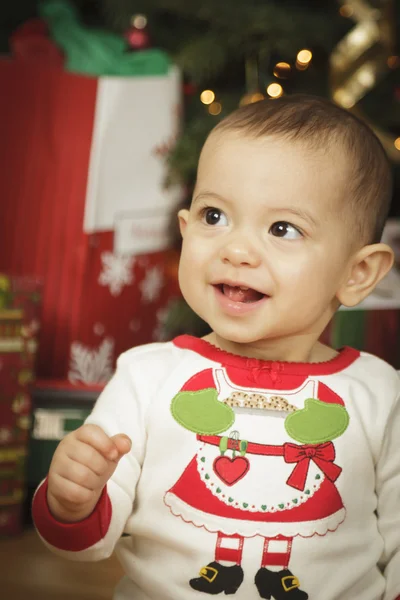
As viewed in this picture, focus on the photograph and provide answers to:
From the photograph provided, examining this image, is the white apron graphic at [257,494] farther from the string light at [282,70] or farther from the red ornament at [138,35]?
the red ornament at [138,35]

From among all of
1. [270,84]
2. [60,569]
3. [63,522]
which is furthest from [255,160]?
[270,84]

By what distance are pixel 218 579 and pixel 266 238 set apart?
1.28ft

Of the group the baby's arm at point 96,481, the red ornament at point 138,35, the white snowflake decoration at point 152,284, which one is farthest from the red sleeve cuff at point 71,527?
the red ornament at point 138,35

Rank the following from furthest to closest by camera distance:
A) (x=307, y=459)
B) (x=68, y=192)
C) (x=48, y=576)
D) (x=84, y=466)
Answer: (x=68, y=192) → (x=48, y=576) → (x=307, y=459) → (x=84, y=466)

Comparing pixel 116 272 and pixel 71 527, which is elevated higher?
pixel 116 272

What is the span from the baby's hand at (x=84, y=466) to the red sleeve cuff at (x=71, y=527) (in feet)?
0.07

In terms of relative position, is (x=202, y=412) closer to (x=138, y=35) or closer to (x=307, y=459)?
(x=307, y=459)

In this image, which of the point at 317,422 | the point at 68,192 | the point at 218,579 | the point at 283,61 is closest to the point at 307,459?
the point at 317,422

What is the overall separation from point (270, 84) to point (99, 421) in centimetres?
109

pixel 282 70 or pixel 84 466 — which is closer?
pixel 84 466

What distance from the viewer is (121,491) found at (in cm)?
76

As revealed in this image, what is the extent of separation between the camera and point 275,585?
729 mm

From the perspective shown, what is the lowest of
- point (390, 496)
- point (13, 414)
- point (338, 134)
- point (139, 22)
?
point (13, 414)

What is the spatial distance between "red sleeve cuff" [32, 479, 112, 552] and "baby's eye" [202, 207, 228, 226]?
0.34 m
